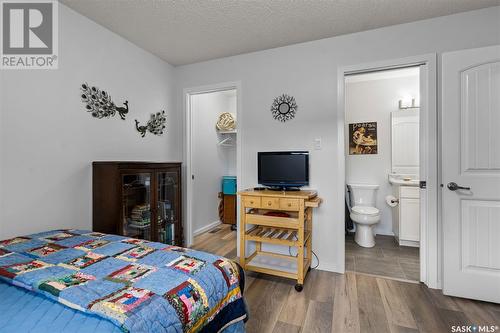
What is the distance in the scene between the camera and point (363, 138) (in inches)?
146

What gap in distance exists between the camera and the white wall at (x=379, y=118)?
3545 mm

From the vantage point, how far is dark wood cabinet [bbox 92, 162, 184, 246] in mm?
1999

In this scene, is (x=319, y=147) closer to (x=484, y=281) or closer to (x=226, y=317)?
(x=484, y=281)

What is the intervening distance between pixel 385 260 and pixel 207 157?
2.89 m

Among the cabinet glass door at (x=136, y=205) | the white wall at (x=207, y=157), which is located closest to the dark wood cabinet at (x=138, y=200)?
the cabinet glass door at (x=136, y=205)

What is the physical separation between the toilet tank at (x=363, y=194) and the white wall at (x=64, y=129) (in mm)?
2983

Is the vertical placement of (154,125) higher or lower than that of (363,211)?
higher

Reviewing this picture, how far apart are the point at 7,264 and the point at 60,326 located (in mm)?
696

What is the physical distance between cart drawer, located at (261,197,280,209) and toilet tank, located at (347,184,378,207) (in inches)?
72.9

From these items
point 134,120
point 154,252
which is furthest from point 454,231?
point 134,120

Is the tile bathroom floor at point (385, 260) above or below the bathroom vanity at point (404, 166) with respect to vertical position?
below

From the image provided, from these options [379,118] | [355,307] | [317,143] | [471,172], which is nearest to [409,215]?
[471,172]

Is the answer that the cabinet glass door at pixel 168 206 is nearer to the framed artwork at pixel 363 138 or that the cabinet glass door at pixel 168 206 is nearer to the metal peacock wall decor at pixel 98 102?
the metal peacock wall decor at pixel 98 102

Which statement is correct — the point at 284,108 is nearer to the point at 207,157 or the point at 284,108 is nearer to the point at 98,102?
the point at 207,157
